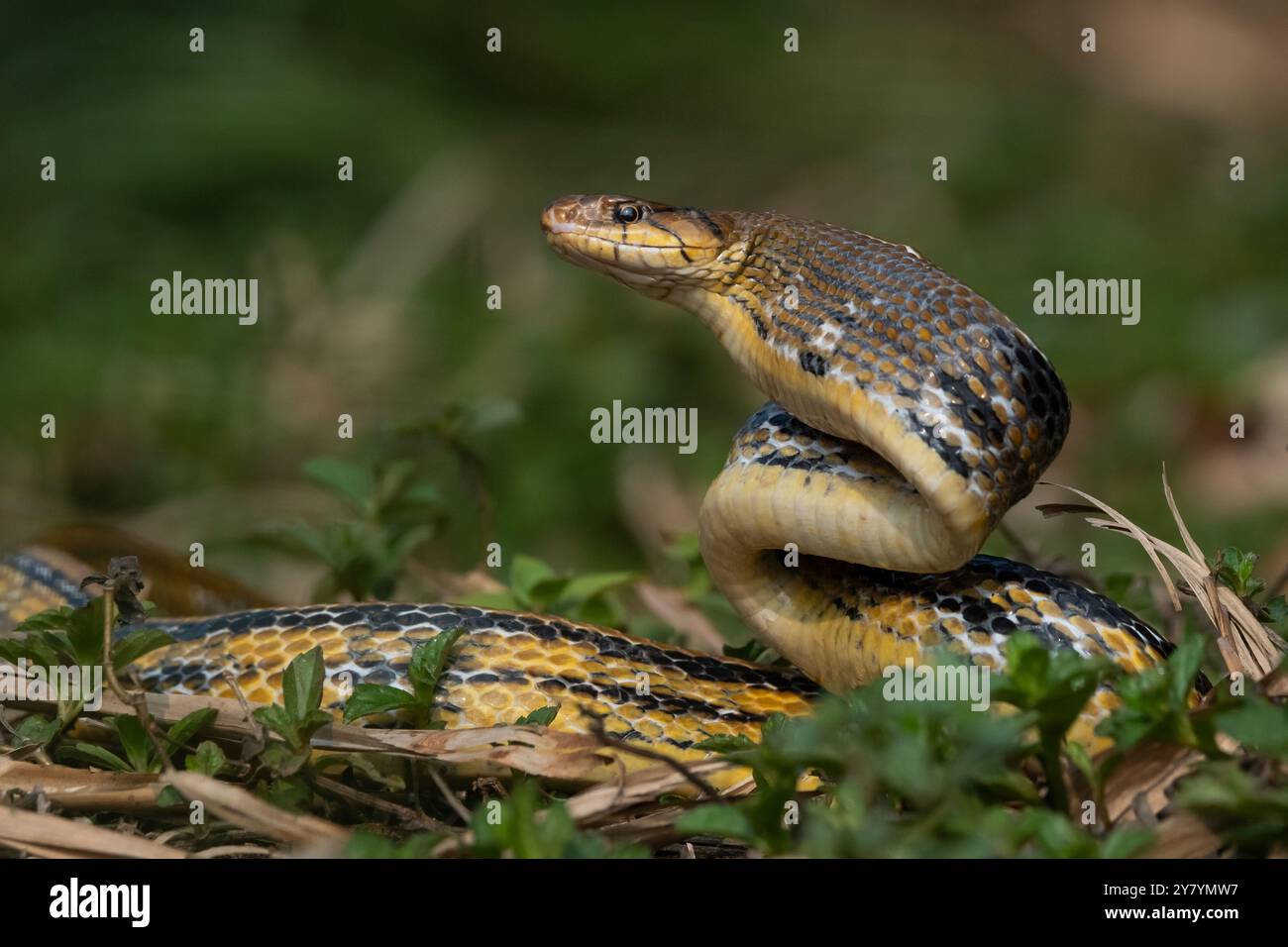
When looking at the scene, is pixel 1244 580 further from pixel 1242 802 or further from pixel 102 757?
pixel 102 757


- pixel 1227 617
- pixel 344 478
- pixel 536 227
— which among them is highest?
pixel 536 227

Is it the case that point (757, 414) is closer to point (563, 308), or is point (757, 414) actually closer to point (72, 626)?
point (72, 626)

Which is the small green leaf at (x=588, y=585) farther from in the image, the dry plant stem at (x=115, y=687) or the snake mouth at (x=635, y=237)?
the dry plant stem at (x=115, y=687)

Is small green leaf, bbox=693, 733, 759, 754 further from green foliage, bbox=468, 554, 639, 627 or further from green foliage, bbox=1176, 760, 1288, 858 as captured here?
green foliage, bbox=468, 554, 639, 627

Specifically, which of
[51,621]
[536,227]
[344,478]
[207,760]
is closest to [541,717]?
[207,760]

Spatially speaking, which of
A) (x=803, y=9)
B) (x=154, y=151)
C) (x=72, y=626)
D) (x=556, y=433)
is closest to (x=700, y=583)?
(x=72, y=626)
